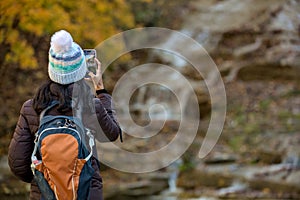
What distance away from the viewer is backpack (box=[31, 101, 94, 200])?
2803 millimetres

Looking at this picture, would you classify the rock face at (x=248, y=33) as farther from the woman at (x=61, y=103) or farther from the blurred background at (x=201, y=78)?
the woman at (x=61, y=103)

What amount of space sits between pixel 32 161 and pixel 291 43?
38.7ft

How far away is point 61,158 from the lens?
2805 millimetres

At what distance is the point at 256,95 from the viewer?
485 inches

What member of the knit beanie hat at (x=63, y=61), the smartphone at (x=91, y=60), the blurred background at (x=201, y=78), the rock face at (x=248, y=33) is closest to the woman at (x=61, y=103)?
the knit beanie hat at (x=63, y=61)

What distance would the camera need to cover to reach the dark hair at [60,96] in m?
2.89

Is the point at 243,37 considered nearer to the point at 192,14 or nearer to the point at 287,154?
the point at 192,14

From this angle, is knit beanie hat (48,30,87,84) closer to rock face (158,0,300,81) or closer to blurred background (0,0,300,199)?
blurred background (0,0,300,199)

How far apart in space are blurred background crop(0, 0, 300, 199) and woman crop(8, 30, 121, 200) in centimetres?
381

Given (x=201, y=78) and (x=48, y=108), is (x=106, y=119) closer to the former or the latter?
(x=48, y=108)

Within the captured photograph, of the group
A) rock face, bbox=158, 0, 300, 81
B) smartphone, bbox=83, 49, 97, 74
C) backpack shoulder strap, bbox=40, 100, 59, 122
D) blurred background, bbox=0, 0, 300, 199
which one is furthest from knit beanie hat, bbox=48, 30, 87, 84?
rock face, bbox=158, 0, 300, 81

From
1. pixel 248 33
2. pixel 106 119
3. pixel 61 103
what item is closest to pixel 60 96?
pixel 61 103

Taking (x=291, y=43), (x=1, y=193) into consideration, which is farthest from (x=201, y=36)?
(x=1, y=193)

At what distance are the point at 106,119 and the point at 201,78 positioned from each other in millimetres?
9977
